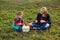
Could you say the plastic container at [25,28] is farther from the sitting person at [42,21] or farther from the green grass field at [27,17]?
the sitting person at [42,21]

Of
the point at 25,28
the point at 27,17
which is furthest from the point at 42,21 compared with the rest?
the point at 27,17

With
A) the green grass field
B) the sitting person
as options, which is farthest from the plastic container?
the sitting person

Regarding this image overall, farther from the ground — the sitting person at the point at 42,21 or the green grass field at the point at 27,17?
the sitting person at the point at 42,21

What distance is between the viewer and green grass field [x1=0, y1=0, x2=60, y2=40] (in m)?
7.90

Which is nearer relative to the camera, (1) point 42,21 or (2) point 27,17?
(1) point 42,21

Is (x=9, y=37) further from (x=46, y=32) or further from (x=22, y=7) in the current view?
(x=22, y=7)

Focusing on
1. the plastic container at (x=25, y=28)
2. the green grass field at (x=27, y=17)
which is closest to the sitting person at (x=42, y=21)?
the green grass field at (x=27, y=17)

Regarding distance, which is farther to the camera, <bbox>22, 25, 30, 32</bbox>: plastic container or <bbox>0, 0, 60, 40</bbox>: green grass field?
<bbox>22, 25, 30, 32</bbox>: plastic container

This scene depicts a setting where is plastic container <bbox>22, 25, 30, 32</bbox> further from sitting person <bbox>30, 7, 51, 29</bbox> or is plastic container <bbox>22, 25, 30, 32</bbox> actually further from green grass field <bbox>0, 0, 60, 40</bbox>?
sitting person <bbox>30, 7, 51, 29</bbox>

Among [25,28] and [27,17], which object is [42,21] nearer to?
[25,28]

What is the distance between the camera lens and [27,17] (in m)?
10.6

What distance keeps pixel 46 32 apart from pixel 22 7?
185 inches

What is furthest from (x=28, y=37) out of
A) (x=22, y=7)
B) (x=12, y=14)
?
(x=22, y=7)

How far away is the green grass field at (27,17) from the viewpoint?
7.90 metres
